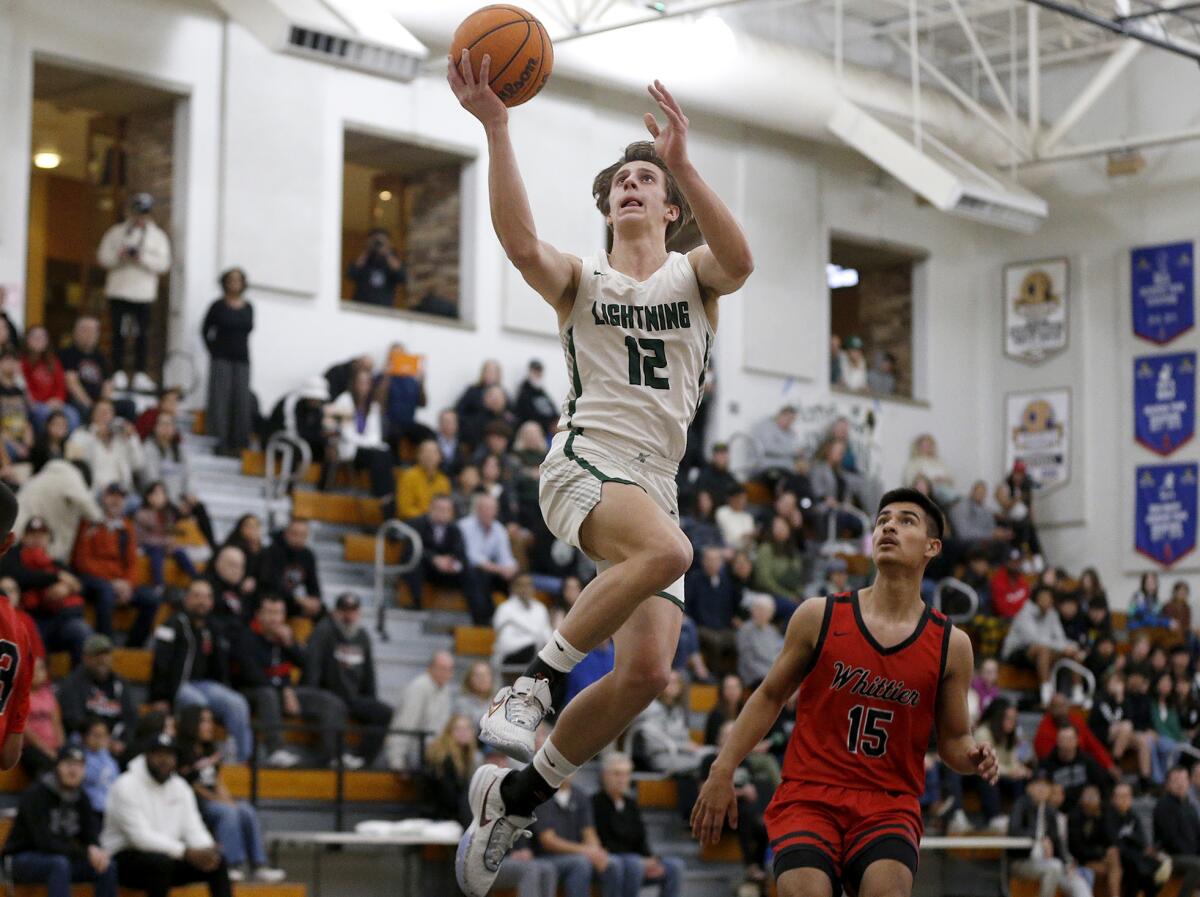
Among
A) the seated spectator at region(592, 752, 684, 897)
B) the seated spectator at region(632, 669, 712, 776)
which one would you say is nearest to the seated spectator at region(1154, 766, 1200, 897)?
the seated spectator at region(632, 669, 712, 776)

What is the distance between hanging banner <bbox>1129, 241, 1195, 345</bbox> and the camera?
960 inches

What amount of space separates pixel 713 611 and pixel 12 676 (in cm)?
1185

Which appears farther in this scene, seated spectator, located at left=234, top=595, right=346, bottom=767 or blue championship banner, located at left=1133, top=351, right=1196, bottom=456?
blue championship banner, located at left=1133, top=351, right=1196, bottom=456

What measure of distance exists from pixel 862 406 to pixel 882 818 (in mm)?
17808

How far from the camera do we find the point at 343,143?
20.2 meters

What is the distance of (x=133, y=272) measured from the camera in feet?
56.2

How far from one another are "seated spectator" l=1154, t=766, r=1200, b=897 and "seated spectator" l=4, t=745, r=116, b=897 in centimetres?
1034

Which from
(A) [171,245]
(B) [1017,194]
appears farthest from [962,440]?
(A) [171,245]

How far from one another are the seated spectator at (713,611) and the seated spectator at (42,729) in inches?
268

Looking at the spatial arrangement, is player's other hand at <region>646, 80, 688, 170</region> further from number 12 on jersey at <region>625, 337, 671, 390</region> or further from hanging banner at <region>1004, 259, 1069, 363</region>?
hanging banner at <region>1004, 259, 1069, 363</region>

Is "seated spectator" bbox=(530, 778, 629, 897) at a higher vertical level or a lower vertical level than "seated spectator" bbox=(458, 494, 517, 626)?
lower

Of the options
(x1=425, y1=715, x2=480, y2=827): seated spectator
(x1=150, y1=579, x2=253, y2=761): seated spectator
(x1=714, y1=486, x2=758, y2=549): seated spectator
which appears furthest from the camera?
(x1=714, y1=486, x2=758, y2=549): seated spectator

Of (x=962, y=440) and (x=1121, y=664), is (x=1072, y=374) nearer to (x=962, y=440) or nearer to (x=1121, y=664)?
(x=962, y=440)

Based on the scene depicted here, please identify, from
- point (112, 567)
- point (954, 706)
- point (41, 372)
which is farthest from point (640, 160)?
point (41, 372)
